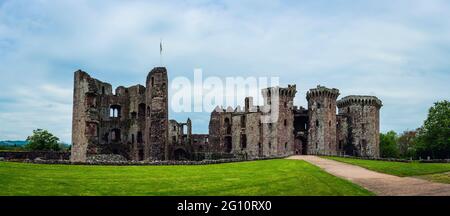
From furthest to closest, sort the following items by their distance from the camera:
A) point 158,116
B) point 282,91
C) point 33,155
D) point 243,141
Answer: point 243,141, point 282,91, point 33,155, point 158,116

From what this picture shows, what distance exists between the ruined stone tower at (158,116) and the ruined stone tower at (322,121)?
84.9 ft

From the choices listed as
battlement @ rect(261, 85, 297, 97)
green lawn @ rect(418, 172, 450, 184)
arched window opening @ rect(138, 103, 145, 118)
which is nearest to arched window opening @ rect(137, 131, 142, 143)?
arched window opening @ rect(138, 103, 145, 118)

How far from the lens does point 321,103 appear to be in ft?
226

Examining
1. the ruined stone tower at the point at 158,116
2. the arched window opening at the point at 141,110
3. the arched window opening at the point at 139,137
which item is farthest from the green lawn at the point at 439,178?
the arched window opening at the point at 141,110

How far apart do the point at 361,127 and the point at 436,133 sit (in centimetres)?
1126

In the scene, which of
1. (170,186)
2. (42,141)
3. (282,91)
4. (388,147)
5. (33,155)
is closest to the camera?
(170,186)

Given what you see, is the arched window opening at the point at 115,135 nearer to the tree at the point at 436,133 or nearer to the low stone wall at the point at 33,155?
the low stone wall at the point at 33,155

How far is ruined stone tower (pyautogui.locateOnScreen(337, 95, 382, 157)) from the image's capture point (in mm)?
72188

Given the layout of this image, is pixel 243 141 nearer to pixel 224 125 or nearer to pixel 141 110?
pixel 224 125

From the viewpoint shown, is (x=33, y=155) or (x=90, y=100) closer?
(x=90, y=100)

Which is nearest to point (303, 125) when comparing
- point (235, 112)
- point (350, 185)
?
point (235, 112)

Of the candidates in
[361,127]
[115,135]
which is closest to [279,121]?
[361,127]

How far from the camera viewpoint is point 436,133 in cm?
6919
